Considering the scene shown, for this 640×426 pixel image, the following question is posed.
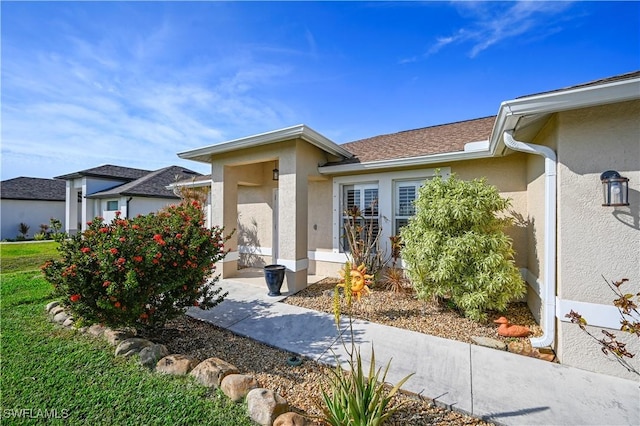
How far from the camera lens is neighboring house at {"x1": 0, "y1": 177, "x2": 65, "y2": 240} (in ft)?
77.2

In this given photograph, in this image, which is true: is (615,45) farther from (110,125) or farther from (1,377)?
(110,125)

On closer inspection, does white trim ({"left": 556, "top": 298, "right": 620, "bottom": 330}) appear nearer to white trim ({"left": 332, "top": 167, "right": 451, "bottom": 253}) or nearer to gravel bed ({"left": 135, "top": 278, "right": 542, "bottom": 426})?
gravel bed ({"left": 135, "top": 278, "right": 542, "bottom": 426})

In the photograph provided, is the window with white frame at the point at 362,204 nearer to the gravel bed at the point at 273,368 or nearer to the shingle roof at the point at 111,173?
the gravel bed at the point at 273,368

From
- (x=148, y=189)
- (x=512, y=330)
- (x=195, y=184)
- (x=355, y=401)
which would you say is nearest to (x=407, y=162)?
(x=512, y=330)

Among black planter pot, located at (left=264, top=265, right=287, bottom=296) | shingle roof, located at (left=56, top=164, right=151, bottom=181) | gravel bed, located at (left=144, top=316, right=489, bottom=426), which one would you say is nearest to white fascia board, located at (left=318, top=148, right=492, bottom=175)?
black planter pot, located at (left=264, top=265, right=287, bottom=296)

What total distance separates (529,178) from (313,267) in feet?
22.7

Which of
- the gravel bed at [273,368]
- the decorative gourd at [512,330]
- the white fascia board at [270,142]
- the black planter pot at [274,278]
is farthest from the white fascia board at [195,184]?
the decorative gourd at [512,330]

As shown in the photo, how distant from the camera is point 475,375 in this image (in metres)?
3.75

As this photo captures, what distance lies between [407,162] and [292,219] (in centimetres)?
368

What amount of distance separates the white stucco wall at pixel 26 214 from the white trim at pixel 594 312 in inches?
1319

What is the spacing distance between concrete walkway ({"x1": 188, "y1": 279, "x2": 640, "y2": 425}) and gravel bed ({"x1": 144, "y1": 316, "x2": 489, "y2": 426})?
161mm

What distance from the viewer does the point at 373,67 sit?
360 inches

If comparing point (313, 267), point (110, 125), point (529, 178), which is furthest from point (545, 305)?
point (110, 125)

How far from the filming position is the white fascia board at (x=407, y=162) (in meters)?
6.64
